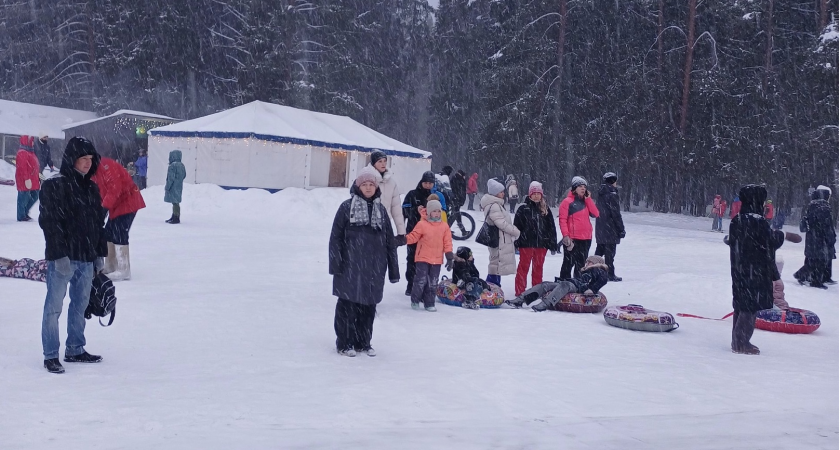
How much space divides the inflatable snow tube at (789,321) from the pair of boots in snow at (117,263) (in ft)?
23.7

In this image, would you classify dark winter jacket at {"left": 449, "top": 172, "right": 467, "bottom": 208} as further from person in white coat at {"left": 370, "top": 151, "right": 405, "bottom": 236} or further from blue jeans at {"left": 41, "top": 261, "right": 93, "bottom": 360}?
blue jeans at {"left": 41, "top": 261, "right": 93, "bottom": 360}

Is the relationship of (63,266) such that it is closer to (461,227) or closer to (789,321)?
(789,321)

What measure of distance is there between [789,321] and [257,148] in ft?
63.5

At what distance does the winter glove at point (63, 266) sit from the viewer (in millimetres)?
5223

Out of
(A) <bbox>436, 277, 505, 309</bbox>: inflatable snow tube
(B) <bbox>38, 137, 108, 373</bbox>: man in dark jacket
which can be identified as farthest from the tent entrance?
(B) <bbox>38, 137, 108, 373</bbox>: man in dark jacket

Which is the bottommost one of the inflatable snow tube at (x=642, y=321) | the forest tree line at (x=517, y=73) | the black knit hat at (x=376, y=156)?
the inflatable snow tube at (x=642, y=321)

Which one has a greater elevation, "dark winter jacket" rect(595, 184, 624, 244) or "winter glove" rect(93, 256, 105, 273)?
"dark winter jacket" rect(595, 184, 624, 244)

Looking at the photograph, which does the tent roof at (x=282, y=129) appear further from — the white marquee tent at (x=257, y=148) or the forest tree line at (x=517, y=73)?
the forest tree line at (x=517, y=73)

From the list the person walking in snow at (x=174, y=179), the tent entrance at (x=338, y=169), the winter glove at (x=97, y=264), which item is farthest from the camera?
the tent entrance at (x=338, y=169)

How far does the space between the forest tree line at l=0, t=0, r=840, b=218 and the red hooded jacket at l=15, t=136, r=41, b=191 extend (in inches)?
821

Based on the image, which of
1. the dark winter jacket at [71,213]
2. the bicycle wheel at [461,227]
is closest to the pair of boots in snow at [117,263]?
the dark winter jacket at [71,213]

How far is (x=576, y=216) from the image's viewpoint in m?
10.1

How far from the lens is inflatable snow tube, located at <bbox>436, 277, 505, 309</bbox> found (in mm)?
8992

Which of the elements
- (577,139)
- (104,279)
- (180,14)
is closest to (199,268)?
(104,279)
